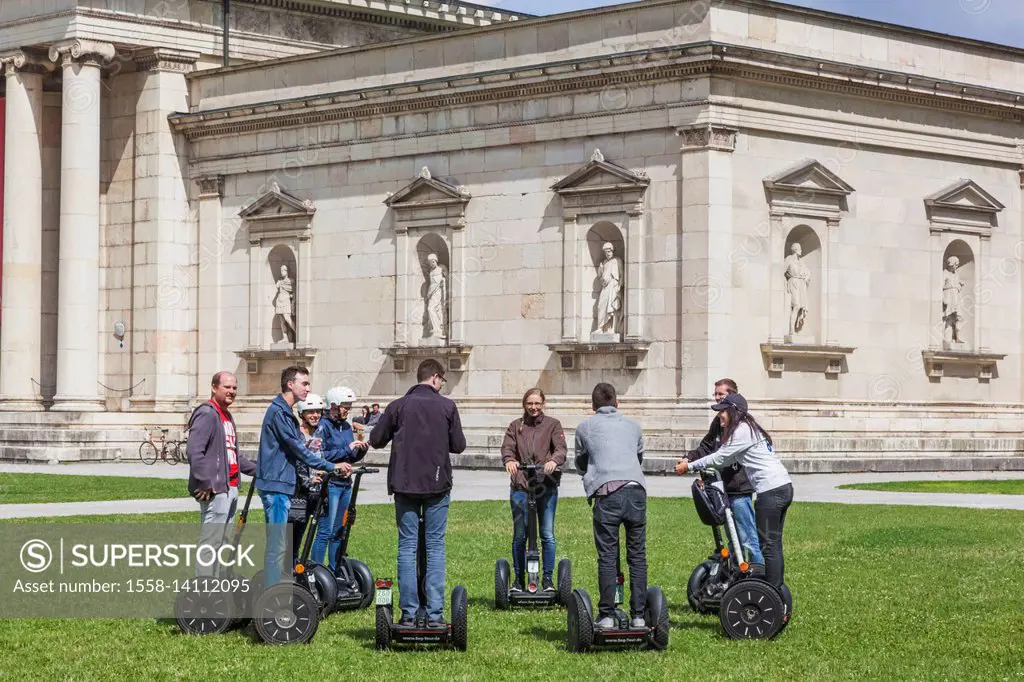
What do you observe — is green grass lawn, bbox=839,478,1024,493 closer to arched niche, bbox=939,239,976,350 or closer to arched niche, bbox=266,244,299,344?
arched niche, bbox=939,239,976,350

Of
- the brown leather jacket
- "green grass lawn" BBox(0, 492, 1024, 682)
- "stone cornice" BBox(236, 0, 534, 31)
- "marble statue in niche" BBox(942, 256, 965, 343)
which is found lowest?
"green grass lawn" BBox(0, 492, 1024, 682)

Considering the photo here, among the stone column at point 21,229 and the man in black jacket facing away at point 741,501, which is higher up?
the stone column at point 21,229

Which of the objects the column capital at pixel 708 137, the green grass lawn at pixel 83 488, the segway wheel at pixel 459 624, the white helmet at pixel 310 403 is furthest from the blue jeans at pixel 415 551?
the column capital at pixel 708 137

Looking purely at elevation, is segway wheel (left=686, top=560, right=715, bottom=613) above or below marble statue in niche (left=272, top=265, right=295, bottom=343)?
below

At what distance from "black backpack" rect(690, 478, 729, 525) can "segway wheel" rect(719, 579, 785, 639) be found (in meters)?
0.70

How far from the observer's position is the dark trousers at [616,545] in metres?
16.6

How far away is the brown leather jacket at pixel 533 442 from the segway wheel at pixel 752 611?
11.0 feet

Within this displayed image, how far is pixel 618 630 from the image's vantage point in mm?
16375

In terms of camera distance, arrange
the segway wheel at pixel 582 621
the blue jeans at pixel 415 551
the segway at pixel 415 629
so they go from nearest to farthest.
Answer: the segway wheel at pixel 582 621
the segway at pixel 415 629
the blue jeans at pixel 415 551

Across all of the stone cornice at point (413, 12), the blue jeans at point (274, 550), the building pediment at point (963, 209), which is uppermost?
the stone cornice at point (413, 12)

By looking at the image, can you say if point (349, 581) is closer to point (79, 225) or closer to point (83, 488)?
point (83, 488)

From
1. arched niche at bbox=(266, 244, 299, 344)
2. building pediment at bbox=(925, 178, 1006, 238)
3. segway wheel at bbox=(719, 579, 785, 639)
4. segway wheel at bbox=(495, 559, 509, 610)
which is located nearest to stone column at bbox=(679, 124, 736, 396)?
building pediment at bbox=(925, 178, 1006, 238)

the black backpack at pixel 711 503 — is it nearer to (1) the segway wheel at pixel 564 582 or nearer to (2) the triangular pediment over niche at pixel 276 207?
(1) the segway wheel at pixel 564 582

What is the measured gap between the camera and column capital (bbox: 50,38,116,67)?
50250 millimetres
